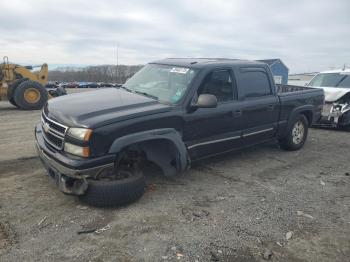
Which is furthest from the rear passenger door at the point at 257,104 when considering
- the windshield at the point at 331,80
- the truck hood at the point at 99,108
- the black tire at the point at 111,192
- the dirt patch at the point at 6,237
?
the windshield at the point at 331,80

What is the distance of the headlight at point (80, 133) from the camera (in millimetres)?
4020

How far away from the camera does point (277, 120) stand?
21.8ft

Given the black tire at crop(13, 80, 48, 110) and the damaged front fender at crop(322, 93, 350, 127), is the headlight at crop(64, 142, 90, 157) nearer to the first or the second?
the damaged front fender at crop(322, 93, 350, 127)

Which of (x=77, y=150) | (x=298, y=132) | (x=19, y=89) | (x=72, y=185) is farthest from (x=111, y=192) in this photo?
(x=19, y=89)

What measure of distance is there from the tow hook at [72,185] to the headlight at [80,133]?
19.0 inches

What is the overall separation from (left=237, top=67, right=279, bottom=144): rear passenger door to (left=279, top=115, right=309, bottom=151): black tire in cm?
68

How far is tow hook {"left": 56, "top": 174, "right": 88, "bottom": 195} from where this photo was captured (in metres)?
4.13

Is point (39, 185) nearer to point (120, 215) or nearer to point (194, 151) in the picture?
point (120, 215)

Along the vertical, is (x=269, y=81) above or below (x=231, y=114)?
above

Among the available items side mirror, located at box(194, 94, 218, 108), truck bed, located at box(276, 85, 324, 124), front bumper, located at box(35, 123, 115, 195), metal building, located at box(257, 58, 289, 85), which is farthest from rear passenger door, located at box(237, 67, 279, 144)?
metal building, located at box(257, 58, 289, 85)

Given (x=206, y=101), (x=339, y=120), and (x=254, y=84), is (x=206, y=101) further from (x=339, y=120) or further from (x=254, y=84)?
(x=339, y=120)

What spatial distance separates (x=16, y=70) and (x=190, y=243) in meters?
13.5

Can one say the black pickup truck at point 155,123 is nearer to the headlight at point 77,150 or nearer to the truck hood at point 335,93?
the headlight at point 77,150

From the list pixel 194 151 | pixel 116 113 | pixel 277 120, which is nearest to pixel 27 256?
pixel 116 113
